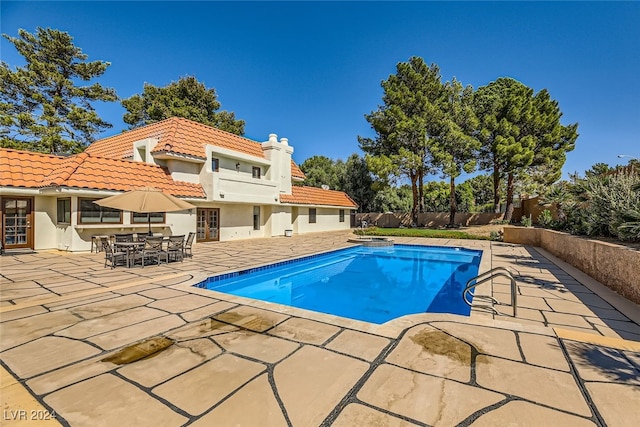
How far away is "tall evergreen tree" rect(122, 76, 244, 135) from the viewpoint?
3141 centimetres

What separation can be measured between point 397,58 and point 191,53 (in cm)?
1779

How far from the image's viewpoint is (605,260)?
22.9 feet

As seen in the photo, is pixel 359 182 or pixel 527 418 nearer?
pixel 527 418

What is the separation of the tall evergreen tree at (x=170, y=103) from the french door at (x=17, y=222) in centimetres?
2156

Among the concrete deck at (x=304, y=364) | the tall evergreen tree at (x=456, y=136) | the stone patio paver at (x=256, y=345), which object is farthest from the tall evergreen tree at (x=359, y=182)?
the stone patio paver at (x=256, y=345)

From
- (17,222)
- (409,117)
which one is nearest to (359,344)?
(17,222)

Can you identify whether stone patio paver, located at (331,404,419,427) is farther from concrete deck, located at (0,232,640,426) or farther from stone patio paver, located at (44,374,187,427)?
stone patio paver, located at (44,374,187,427)

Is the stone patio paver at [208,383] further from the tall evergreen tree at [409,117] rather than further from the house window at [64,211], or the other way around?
the tall evergreen tree at [409,117]

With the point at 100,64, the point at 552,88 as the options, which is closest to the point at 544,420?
the point at 552,88

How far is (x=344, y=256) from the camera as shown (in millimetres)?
15266

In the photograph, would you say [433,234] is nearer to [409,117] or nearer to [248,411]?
[409,117]

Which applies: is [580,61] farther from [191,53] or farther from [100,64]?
[100,64]

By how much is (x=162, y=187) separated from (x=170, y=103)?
22.0 m

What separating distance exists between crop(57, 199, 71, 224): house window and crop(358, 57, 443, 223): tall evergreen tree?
20.5 m
